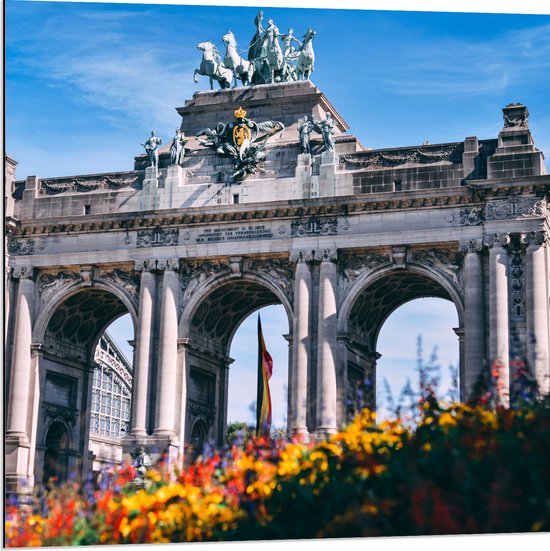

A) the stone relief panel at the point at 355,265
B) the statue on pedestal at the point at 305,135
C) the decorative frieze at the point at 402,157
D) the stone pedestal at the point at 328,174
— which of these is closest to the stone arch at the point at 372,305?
the stone relief panel at the point at 355,265

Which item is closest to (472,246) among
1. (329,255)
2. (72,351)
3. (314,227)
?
(329,255)

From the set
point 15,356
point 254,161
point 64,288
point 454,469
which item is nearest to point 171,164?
point 254,161

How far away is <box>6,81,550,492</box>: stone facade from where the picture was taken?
5169 cm

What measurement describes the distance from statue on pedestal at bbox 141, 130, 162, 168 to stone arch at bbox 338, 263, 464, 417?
11.1 metres

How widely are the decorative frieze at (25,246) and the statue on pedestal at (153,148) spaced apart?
630 centimetres

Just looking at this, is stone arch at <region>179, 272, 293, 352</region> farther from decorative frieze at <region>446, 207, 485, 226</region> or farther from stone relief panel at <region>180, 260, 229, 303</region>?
decorative frieze at <region>446, 207, 485, 226</region>

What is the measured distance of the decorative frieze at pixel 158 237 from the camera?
56.3 metres

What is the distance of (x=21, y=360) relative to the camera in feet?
189

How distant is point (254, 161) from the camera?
56.2m

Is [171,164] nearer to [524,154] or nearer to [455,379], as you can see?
[524,154]

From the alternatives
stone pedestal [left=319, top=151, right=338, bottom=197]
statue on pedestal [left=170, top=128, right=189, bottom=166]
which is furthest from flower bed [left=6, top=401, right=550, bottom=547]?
statue on pedestal [left=170, top=128, right=189, bottom=166]

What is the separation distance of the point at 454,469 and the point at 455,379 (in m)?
3.88

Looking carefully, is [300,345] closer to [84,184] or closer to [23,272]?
[84,184]

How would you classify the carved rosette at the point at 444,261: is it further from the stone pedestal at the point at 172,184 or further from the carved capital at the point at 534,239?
the stone pedestal at the point at 172,184
